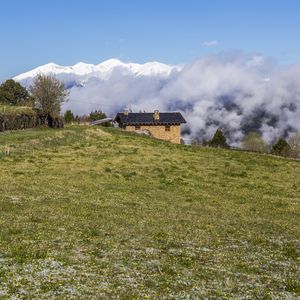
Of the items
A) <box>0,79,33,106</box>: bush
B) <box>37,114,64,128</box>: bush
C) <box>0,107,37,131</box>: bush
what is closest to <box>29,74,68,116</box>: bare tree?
<box>37,114,64,128</box>: bush

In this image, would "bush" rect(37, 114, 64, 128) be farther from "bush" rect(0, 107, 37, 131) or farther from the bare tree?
"bush" rect(0, 107, 37, 131)

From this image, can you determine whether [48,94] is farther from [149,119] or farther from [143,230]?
[143,230]

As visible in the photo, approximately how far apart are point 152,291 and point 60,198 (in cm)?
1854

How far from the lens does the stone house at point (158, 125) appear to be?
119 metres

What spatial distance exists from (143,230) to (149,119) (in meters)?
96.9

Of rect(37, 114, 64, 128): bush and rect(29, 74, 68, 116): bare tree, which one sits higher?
rect(29, 74, 68, 116): bare tree

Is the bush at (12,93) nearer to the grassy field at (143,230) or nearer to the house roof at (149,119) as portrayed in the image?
the house roof at (149,119)

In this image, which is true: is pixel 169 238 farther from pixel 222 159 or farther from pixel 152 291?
pixel 222 159

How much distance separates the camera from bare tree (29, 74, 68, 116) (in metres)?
91.6

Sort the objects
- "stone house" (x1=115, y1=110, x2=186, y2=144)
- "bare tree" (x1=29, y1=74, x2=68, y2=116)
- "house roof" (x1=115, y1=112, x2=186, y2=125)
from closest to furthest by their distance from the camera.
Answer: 1. "bare tree" (x1=29, y1=74, x2=68, y2=116)
2. "house roof" (x1=115, y1=112, x2=186, y2=125)
3. "stone house" (x1=115, y1=110, x2=186, y2=144)

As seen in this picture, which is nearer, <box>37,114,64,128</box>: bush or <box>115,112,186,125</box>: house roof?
<box>37,114,64,128</box>: bush

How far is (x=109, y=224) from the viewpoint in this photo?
83.1ft

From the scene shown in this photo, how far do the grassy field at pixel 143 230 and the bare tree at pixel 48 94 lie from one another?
37.8 metres

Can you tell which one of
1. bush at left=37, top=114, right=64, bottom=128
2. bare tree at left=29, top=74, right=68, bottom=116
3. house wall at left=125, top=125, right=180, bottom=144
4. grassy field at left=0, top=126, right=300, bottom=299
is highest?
bare tree at left=29, top=74, right=68, bottom=116
